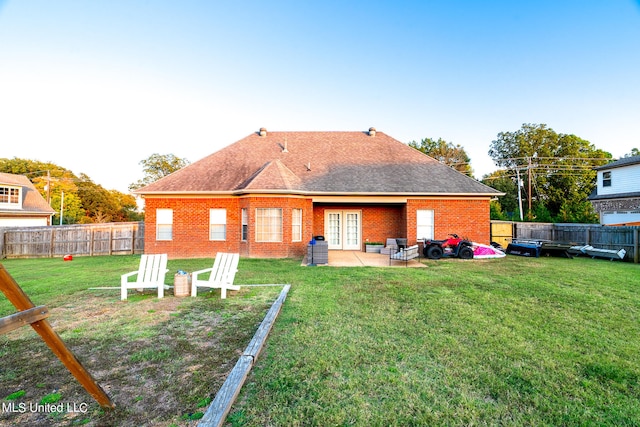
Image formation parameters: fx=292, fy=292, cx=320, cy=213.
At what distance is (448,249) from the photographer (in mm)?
13109

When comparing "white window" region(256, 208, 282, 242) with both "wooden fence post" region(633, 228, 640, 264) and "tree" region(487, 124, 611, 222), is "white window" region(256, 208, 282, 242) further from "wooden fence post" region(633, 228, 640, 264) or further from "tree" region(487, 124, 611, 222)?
"tree" region(487, 124, 611, 222)

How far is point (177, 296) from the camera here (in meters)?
6.73

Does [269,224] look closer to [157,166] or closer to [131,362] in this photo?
[131,362]

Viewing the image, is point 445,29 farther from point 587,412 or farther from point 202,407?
point 202,407

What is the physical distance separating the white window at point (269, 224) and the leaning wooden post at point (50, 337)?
11.2m

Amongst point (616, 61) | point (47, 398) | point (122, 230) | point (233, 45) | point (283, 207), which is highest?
point (233, 45)

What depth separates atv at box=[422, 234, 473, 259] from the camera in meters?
12.8

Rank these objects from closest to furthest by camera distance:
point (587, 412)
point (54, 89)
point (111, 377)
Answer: point (587, 412)
point (111, 377)
point (54, 89)

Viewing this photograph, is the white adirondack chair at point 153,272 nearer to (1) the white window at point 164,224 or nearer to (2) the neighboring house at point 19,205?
(1) the white window at point 164,224

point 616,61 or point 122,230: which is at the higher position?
point 616,61

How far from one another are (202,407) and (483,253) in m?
13.4

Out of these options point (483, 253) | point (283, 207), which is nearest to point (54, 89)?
point (283, 207)

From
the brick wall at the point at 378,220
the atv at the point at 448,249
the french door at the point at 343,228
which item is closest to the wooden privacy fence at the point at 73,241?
the french door at the point at 343,228

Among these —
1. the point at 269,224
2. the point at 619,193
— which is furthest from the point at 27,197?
the point at 619,193
